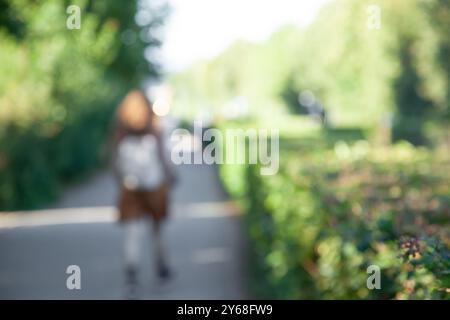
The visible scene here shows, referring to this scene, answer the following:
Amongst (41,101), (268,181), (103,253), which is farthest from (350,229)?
(41,101)

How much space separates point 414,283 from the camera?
2.60 metres

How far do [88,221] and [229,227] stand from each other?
6.97ft

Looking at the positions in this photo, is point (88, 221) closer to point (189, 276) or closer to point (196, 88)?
point (189, 276)

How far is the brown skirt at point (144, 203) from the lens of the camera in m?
6.34

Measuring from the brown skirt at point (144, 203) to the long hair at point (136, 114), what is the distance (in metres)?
0.57

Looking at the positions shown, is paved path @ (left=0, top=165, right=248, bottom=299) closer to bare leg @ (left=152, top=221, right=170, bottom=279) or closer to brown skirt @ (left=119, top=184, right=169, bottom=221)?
bare leg @ (left=152, top=221, right=170, bottom=279)

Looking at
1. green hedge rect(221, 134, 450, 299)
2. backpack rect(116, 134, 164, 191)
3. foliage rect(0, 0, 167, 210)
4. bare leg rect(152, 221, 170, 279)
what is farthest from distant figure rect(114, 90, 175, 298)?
foliage rect(0, 0, 167, 210)

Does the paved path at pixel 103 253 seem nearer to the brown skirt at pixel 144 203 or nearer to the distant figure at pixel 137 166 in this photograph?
the distant figure at pixel 137 166

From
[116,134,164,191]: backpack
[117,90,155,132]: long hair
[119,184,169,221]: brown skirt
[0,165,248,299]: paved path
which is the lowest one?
[0,165,248,299]: paved path

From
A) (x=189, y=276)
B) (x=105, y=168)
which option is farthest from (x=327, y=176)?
(x=105, y=168)

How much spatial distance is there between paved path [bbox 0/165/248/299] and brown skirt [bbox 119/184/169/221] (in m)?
0.66

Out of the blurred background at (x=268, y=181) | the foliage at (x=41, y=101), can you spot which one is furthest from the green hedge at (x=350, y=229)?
the foliage at (x=41, y=101)

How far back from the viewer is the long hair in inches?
247

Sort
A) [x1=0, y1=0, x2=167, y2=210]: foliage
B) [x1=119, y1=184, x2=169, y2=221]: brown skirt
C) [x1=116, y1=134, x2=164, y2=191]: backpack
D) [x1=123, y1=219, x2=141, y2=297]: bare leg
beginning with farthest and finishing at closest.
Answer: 1. [x1=0, y1=0, x2=167, y2=210]: foliage
2. [x1=119, y1=184, x2=169, y2=221]: brown skirt
3. [x1=116, y1=134, x2=164, y2=191]: backpack
4. [x1=123, y1=219, x2=141, y2=297]: bare leg
